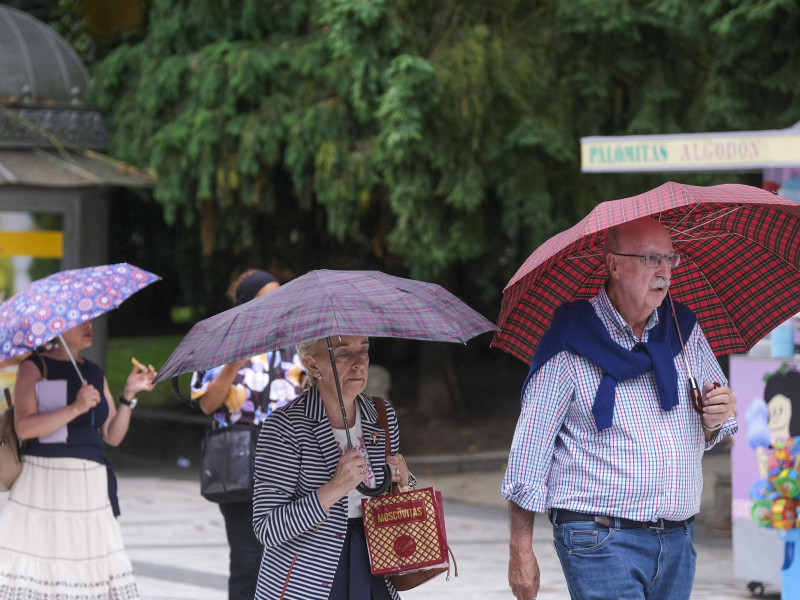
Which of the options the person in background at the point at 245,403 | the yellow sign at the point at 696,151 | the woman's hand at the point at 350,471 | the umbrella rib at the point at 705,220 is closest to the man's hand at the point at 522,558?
the woman's hand at the point at 350,471

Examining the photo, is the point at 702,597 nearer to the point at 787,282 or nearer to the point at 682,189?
the point at 787,282

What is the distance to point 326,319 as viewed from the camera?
11.7ft

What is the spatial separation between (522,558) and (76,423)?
9.32 ft

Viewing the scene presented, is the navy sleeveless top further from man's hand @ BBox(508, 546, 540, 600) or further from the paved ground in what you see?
man's hand @ BBox(508, 546, 540, 600)

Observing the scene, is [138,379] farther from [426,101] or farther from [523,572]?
[426,101]

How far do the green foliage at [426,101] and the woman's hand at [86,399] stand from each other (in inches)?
232

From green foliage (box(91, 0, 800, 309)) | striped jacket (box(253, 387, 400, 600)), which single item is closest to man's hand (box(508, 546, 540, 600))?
striped jacket (box(253, 387, 400, 600))

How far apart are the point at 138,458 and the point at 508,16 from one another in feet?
21.6

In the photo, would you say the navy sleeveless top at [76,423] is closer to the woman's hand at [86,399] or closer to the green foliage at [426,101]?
the woman's hand at [86,399]

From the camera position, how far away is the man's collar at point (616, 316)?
3.99 meters

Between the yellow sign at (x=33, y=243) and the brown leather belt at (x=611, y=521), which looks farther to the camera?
the yellow sign at (x=33, y=243)

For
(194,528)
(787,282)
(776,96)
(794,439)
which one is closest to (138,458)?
(194,528)

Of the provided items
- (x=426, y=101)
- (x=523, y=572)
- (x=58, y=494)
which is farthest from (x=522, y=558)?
(x=426, y=101)

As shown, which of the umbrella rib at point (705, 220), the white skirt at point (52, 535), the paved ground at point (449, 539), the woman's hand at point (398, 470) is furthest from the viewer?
the paved ground at point (449, 539)
